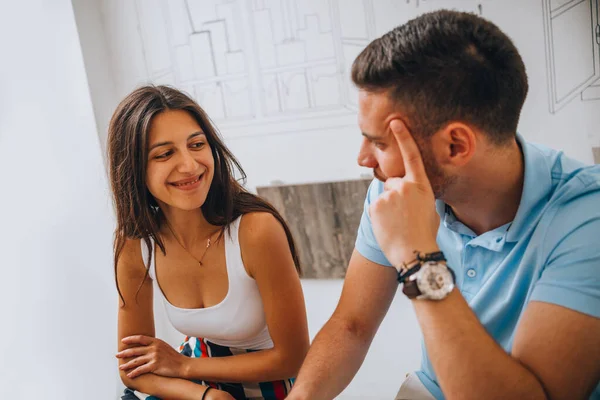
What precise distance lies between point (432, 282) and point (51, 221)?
2029 millimetres

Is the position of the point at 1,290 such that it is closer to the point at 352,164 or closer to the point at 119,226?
the point at 119,226

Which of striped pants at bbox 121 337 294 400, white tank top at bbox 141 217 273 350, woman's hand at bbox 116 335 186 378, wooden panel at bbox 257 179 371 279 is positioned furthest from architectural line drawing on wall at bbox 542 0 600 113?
woman's hand at bbox 116 335 186 378

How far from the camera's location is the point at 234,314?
164 centimetres

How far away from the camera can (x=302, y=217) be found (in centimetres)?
249

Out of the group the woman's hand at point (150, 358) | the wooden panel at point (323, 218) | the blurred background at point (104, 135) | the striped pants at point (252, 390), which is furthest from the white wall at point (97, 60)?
the striped pants at point (252, 390)

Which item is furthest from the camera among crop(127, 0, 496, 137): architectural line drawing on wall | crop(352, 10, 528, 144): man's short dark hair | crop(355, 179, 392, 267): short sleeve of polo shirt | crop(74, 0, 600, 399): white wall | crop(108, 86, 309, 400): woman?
crop(127, 0, 496, 137): architectural line drawing on wall

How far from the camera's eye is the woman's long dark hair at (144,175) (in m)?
1.58

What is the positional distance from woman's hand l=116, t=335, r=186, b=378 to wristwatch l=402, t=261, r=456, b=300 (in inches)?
33.7

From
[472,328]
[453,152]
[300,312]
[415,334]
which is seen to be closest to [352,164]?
[415,334]

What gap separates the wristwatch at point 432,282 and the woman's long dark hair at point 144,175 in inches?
26.0

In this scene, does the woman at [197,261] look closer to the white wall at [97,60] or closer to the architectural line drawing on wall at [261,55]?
the architectural line drawing on wall at [261,55]

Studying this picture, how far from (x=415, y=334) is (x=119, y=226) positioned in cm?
137

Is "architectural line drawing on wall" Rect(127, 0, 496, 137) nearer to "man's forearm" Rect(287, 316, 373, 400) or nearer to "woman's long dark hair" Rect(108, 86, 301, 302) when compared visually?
"woman's long dark hair" Rect(108, 86, 301, 302)

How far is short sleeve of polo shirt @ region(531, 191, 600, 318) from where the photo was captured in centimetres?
101
